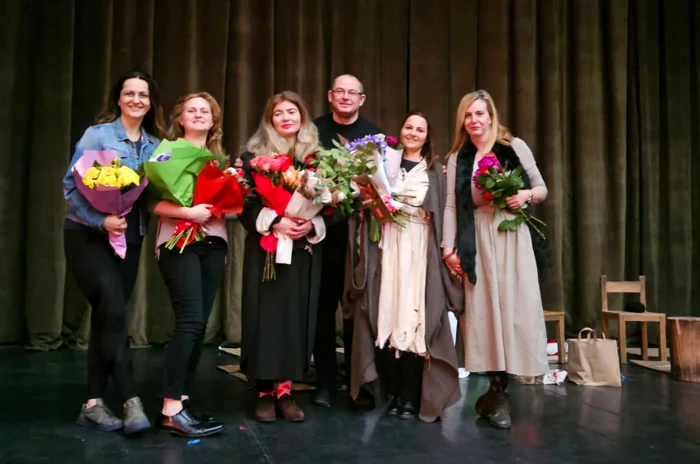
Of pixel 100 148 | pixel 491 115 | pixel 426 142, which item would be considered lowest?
pixel 100 148

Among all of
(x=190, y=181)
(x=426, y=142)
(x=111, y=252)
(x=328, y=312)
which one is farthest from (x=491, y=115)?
(x=111, y=252)

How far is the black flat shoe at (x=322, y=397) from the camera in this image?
9.59 feet

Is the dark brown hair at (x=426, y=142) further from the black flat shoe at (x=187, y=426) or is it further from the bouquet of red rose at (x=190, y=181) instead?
the black flat shoe at (x=187, y=426)

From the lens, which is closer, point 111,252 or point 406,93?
point 111,252

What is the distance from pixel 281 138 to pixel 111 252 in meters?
0.85

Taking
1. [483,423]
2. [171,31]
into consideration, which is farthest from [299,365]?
[171,31]

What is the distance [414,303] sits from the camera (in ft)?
8.64

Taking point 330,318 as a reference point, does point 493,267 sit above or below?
above

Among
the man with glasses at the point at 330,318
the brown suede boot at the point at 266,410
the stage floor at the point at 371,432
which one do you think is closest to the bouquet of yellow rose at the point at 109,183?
the stage floor at the point at 371,432

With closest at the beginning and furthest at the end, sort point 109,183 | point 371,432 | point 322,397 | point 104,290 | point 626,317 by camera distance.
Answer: point 109,183, point 104,290, point 371,432, point 322,397, point 626,317

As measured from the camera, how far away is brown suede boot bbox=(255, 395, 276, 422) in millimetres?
2551

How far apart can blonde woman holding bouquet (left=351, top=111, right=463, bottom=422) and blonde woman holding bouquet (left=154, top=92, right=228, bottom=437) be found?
68 cm

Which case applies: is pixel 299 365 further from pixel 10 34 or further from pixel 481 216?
pixel 10 34

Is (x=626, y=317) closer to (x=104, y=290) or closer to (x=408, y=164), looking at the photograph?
(x=408, y=164)
